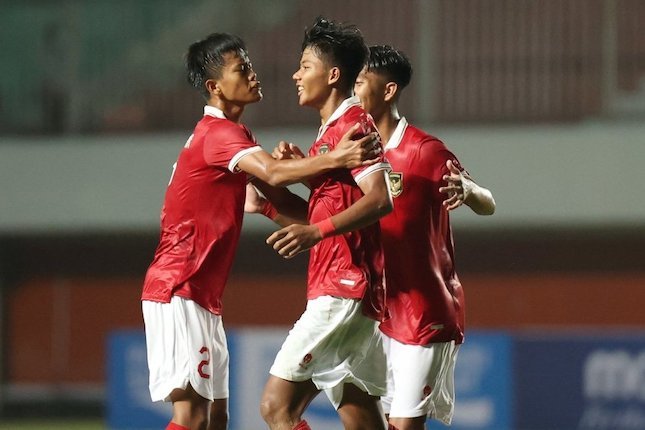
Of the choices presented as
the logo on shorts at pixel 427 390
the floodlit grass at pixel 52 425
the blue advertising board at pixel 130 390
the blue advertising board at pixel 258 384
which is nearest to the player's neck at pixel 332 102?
the logo on shorts at pixel 427 390

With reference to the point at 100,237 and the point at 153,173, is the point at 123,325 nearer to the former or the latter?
the point at 100,237

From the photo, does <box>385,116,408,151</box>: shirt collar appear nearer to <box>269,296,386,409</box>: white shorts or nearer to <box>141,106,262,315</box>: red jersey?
<box>141,106,262,315</box>: red jersey

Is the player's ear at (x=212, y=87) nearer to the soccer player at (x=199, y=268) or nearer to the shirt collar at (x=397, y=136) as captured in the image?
the soccer player at (x=199, y=268)

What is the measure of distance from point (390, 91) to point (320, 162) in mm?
983

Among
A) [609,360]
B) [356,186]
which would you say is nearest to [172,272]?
[356,186]

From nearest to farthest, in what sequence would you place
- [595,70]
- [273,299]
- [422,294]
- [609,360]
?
[422,294] → [609,360] → [595,70] → [273,299]

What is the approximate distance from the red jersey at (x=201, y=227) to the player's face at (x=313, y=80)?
296mm

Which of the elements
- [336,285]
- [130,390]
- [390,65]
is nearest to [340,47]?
[390,65]

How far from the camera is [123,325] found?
1427 centimetres

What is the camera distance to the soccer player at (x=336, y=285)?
4797 millimetres

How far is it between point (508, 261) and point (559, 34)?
232 centimetres

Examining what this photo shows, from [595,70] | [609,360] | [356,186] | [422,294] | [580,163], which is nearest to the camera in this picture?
[356,186]

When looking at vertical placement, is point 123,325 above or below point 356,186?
below

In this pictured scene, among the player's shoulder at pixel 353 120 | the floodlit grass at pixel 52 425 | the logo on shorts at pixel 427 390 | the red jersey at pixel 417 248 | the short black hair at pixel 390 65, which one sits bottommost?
the floodlit grass at pixel 52 425
